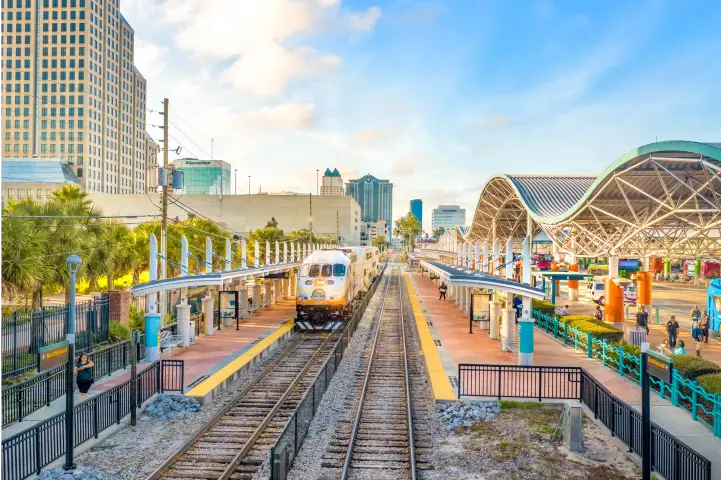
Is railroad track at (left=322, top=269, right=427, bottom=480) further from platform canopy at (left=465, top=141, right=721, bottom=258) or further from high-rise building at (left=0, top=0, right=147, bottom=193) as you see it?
high-rise building at (left=0, top=0, right=147, bottom=193)

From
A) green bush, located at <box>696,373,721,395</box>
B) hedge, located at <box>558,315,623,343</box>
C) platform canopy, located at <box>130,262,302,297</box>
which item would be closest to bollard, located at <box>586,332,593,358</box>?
hedge, located at <box>558,315,623,343</box>

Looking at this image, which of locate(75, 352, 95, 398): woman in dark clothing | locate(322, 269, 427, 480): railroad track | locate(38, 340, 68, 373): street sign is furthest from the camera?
locate(75, 352, 95, 398): woman in dark clothing

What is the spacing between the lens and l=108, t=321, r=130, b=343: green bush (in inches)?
824

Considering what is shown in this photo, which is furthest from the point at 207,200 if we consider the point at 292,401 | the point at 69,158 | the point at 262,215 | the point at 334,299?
the point at 292,401

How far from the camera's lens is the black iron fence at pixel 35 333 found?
16.2 m

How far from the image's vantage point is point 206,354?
20.9 m

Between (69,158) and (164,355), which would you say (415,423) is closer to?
(164,355)

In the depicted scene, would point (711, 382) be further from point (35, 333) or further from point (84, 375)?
point (35, 333)

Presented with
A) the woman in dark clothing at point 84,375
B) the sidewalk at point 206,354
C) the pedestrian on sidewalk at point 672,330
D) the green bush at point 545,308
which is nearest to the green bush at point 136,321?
the sidewalk at point 206,354

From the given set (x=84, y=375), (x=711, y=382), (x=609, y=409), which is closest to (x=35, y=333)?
(x=84, y=375)

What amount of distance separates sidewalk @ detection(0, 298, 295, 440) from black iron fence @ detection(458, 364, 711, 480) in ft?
29.4

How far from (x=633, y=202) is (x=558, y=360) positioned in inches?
872

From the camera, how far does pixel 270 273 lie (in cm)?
3209

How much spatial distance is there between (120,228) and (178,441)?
2290 cm
